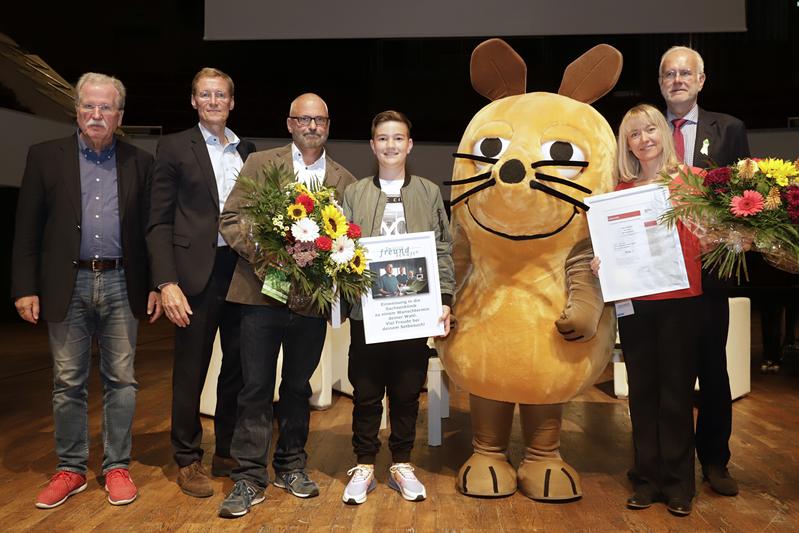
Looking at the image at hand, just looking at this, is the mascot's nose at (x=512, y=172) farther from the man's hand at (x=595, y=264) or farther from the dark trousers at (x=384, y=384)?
the dark trousers at (x=384, y=384)

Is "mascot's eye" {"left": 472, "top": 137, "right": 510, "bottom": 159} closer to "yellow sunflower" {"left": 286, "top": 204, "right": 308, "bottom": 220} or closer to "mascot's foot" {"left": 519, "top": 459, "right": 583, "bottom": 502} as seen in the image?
"yellow sunflower" {"left": 286, "top": 204, "right": 308, "bottom": 220}

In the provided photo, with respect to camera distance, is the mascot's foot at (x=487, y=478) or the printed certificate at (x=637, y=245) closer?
the printed certificate at (x=637, y=245)

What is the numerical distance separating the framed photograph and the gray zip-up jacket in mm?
78

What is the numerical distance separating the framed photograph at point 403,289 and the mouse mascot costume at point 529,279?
0.24m

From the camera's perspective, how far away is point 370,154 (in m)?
10.1

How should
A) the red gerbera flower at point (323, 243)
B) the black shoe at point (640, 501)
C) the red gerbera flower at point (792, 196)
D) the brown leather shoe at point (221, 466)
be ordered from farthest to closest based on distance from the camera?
1. the brown leather shoe at point (221, 466)
2. the black shoe at point (640, 501)
3. the red gerbera flower at point (323, 243)
4. the red gerbera flower at point (792, 196)

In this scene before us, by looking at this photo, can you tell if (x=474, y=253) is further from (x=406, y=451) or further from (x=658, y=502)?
(x=658, y=502)

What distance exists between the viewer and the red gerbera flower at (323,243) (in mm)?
2529

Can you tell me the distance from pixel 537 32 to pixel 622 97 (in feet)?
12.6

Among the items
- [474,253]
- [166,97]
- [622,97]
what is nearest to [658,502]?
[474,253]

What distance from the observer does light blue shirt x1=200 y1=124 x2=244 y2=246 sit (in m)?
3.01

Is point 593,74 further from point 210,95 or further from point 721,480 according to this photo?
point 721,480

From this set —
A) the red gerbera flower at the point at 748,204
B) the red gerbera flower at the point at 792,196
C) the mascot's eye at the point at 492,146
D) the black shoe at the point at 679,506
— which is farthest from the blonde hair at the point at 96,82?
the black shoe at the point at 679,506

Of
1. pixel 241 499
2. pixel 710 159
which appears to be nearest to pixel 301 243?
pixel 241 499
